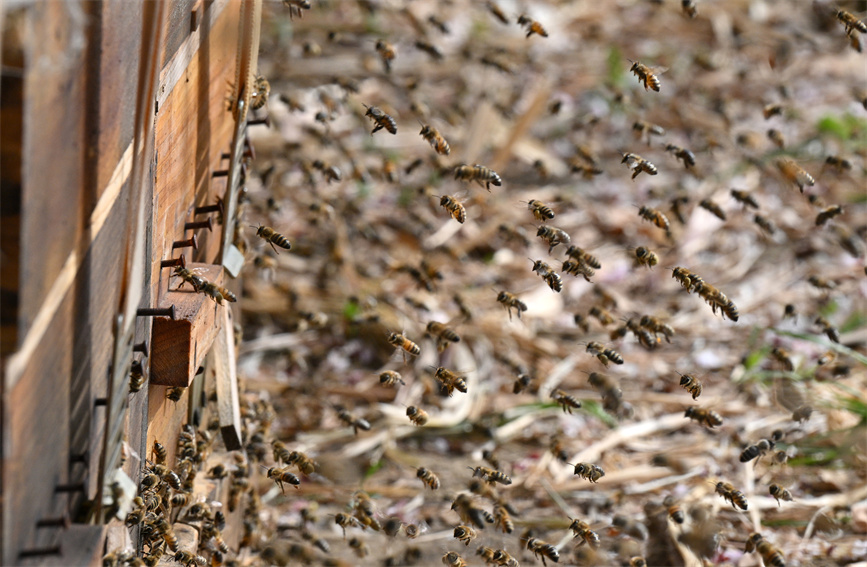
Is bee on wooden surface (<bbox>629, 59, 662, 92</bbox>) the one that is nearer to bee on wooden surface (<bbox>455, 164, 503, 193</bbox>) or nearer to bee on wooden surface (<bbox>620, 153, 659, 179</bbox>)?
bee on wooden surface (<bbox>620, 153, 659, 179</bbox>)

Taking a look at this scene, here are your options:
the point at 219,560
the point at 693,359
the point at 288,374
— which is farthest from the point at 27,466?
the point at 693,359

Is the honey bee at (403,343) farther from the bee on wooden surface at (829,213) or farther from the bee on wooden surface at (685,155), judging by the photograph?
the bee on wooden surface at (829,213)

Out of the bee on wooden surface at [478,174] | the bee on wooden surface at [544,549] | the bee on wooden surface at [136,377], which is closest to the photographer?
the bee on wooden surface at [136,377]

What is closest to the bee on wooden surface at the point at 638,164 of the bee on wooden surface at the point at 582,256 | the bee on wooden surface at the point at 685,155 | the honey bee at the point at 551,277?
the bee on wooden surface at the point at 685,155

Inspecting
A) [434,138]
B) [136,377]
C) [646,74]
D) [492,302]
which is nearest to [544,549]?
[136,377]

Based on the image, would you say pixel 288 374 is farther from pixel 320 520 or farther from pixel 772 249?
pixel 772 249

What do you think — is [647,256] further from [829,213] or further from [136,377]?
[136,377]
